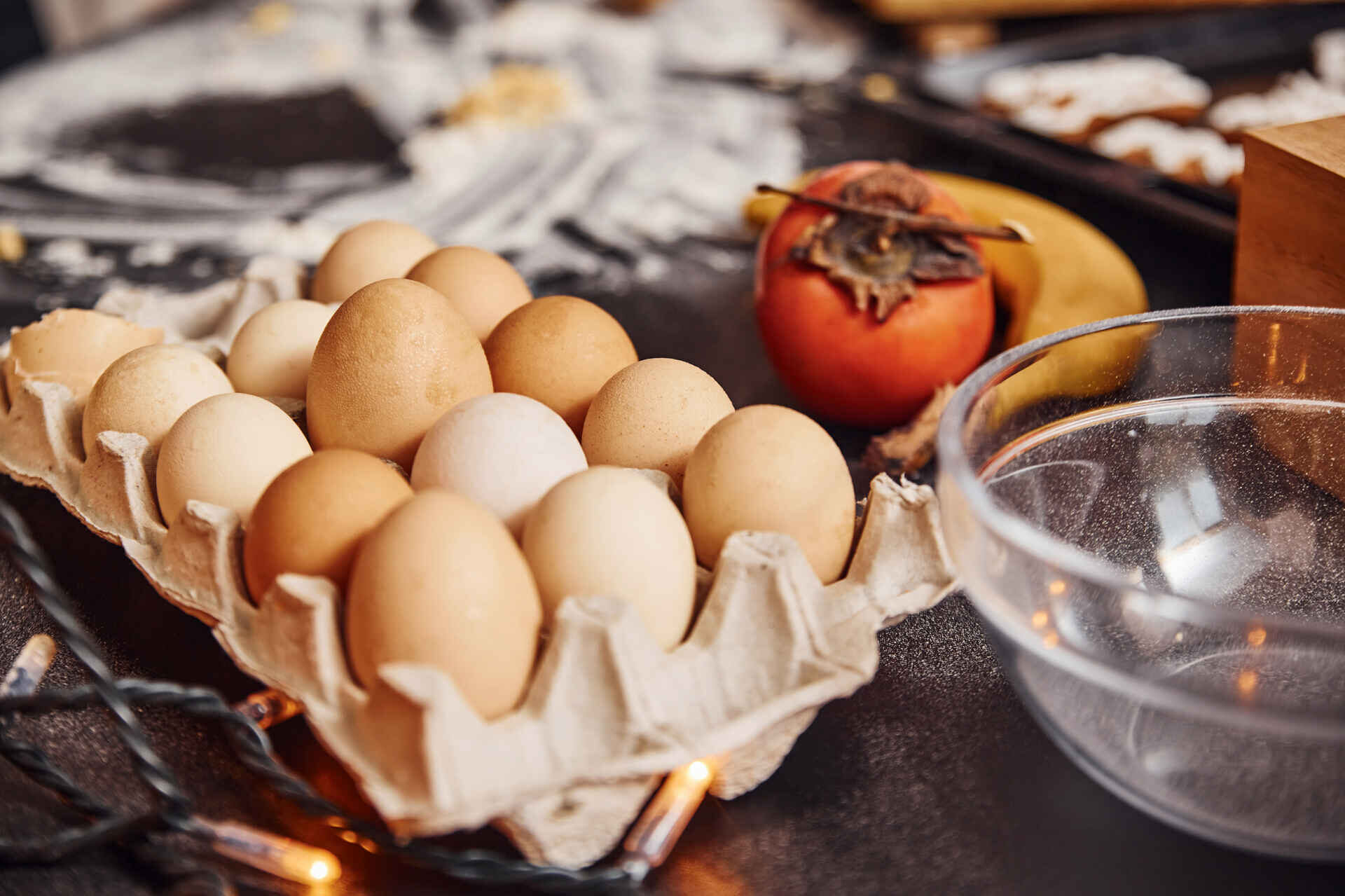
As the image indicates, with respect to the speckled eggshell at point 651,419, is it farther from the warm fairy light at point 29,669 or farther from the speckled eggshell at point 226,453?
the warm fairy light at point 29,669

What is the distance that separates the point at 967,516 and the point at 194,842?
0.43 metres

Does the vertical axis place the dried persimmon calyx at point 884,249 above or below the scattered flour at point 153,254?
above

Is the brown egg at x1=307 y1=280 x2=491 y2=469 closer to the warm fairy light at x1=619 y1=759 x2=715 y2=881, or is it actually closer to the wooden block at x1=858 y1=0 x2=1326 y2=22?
the warm fairy light at x1=619 y1=759 x2=715 y2=881

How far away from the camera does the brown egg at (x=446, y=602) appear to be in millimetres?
487

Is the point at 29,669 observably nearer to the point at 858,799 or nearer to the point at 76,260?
the point at 858,799

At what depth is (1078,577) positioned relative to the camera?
0.45 meters

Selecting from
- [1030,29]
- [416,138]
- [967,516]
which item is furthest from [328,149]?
[967,516]

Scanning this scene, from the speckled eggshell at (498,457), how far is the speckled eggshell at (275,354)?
0.67 ft

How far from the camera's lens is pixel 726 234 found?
4.52ft

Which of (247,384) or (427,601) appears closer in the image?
(427,601)

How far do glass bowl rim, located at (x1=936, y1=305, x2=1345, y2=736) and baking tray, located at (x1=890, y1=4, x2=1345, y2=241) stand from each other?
0.82m

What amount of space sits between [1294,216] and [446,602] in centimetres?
67

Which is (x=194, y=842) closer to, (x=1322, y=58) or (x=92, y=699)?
(x=92, y=699)

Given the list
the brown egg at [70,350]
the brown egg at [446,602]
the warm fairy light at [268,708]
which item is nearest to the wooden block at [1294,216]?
the brown egg at [446,602]
